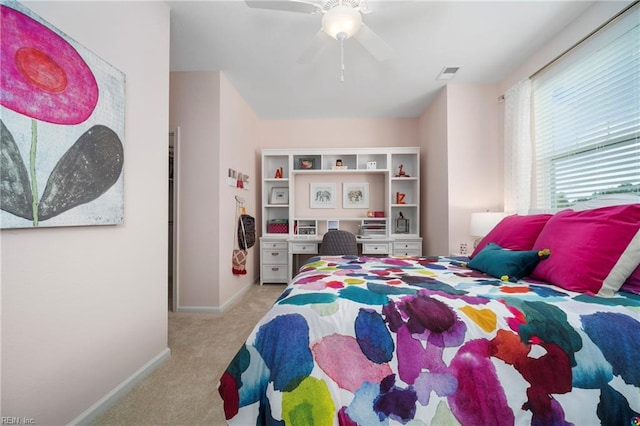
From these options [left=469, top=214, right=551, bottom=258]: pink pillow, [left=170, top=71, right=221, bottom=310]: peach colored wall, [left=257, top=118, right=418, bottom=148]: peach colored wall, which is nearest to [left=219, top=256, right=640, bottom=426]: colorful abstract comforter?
[left=469, top=214, right=551, bottom=258]: pink pillow

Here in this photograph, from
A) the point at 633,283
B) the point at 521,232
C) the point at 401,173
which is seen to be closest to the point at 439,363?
the point at 633,283

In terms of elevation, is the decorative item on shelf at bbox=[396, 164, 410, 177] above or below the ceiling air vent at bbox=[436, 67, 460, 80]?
below

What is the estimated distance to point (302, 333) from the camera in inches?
36.0

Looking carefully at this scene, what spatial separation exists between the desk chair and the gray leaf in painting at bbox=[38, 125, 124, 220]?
7.85 feet

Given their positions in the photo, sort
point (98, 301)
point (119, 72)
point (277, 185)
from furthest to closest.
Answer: point (277, 185) < point (119, 72) < point (98, 301)

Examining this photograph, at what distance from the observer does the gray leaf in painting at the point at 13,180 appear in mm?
941

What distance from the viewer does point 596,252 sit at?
1.20 metres

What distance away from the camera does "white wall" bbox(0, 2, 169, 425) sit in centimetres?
104

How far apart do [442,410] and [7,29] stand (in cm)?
213

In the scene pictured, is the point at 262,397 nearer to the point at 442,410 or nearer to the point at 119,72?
the point at 442,410

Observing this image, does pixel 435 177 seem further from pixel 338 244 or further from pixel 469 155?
pixel 338 244

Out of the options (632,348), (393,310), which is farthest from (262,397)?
(632,348)

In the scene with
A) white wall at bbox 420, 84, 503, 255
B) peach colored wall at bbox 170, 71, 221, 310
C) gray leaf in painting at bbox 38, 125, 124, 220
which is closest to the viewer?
gray leaf in painting at bbox 38, 125, 124, 220

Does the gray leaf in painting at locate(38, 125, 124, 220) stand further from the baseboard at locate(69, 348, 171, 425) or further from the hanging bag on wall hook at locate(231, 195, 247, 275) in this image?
the hanging bag on wall hook at locate(231, 195, 247, 275)
